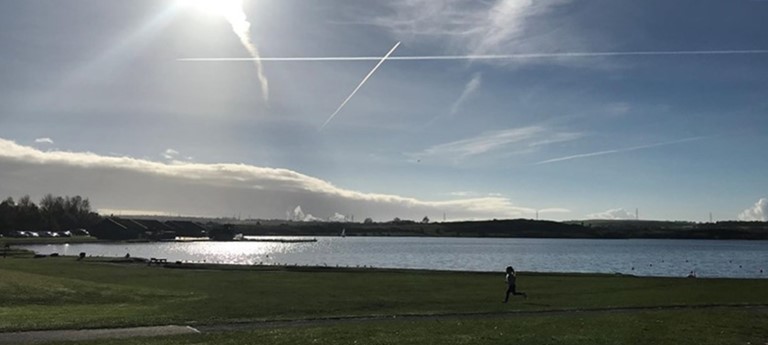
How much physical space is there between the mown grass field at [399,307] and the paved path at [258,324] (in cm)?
43

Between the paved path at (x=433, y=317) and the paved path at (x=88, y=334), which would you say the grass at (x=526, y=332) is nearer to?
the paved path at (x=433, y=317)

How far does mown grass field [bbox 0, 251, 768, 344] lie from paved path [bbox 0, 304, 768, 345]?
431 mm

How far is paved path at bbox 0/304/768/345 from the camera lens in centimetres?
2225

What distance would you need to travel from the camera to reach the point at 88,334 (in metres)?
22.8

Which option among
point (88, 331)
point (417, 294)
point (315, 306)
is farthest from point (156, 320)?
point (417, 294)

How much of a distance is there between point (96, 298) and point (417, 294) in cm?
1783

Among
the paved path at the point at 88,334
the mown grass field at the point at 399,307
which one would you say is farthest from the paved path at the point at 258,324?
the mown grass field at the point at 399,307

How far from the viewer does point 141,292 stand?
124 feet

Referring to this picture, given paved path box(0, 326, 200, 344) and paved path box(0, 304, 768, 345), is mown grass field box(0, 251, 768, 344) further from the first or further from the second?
paved path box(0, 326, 200, 344)

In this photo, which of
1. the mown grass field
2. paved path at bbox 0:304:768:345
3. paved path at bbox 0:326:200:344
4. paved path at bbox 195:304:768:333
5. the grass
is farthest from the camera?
paved path at bbox 195:304:768:333

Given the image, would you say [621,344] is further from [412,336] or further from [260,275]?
[260,275]

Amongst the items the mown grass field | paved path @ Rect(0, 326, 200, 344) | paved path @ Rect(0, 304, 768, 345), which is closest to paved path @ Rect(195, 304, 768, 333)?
paved path @ Rect(0, 304, 768, 345)

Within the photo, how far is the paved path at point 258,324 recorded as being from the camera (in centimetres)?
2225

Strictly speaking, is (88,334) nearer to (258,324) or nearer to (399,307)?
(258,324)
